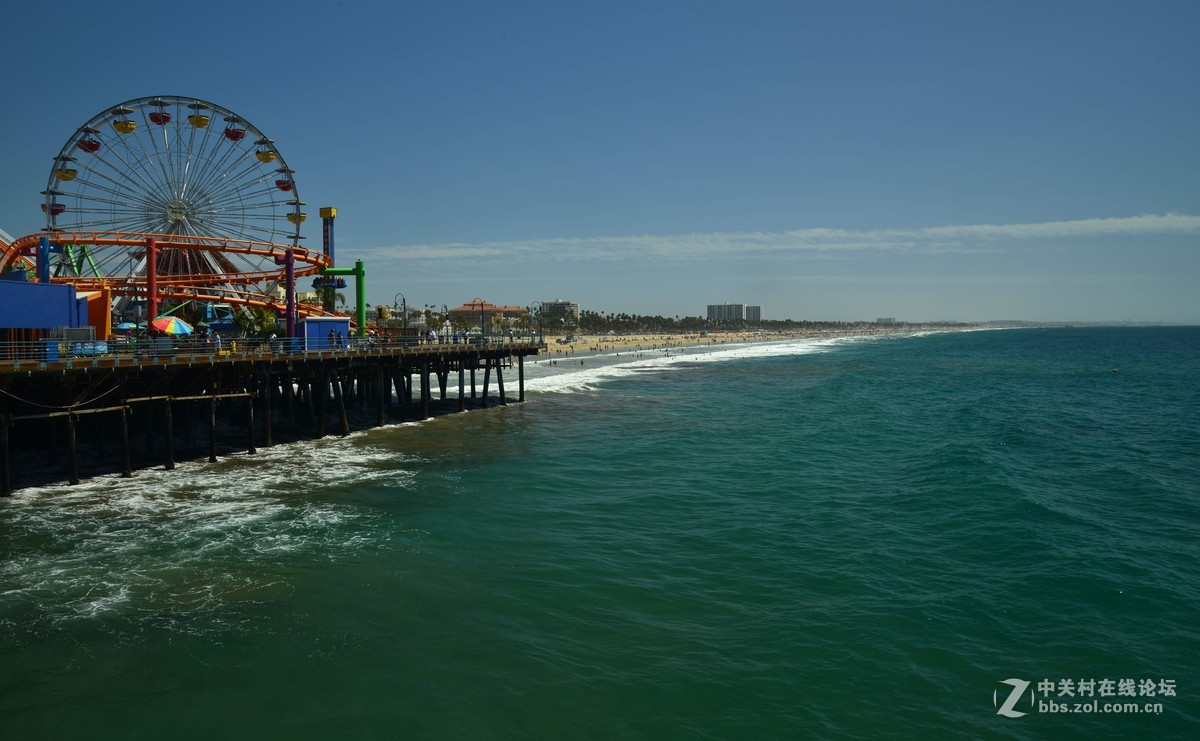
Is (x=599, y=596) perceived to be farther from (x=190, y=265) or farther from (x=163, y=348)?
(x=190, y=265)

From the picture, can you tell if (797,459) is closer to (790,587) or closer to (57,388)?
(790,587)

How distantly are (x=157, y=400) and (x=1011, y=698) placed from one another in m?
25.7

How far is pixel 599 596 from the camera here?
1383 cm

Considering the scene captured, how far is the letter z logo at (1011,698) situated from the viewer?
10211 mm

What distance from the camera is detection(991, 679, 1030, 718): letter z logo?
1021 centimetres

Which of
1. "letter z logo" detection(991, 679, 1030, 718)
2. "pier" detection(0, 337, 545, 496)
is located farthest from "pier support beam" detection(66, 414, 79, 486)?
"letter z logo" detection(991, 679, 1030, 718)

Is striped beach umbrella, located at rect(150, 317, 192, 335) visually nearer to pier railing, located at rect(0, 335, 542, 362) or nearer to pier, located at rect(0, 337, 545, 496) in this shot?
pier railing, located at rect(0, 335, 542, 362)

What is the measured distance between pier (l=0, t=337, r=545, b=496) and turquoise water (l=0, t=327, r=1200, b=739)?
2.18 metres

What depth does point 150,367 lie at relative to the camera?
24.3 meters

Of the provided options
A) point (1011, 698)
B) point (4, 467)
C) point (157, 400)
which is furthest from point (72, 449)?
point (1011, 698)

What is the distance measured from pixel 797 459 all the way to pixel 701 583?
48.8 feet

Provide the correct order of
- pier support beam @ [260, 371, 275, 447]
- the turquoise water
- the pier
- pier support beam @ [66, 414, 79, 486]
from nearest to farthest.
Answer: the turquoise water < pier support beam @ [66, 414, 79, 486] < the pier < pier support beam @ [260, 371, 275, 447]

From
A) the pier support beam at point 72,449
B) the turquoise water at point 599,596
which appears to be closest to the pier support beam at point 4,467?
the turquoise water at point 599,596

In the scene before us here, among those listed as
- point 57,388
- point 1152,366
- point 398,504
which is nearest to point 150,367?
point 57,388
